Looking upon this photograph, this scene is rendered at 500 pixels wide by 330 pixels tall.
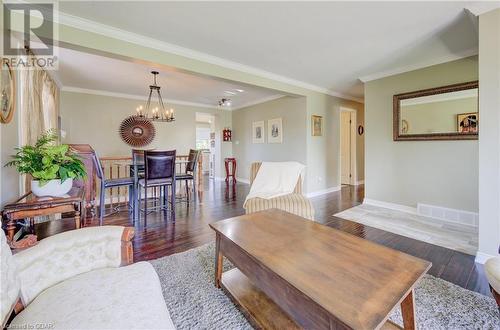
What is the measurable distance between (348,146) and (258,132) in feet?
8.41

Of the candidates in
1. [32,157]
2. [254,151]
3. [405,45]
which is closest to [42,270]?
[32,157]

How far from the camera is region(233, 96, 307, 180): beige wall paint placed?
4.95 meters

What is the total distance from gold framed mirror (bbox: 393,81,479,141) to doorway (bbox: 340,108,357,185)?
87.6 inches

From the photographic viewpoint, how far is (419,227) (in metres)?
2.98

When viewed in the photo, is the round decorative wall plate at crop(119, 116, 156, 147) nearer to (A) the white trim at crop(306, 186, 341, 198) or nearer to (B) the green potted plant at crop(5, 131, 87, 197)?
(B) the green potted plant at crop(5, 131, 87, 197)

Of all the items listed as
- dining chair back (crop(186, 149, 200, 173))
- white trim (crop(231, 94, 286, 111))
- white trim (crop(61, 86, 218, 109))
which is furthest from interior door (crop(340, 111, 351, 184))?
white trim (crop(61, 86, 218, 109))

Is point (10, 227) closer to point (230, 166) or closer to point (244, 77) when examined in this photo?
point (244, 77)

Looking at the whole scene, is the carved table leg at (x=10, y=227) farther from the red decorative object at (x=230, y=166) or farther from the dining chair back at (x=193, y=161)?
the red decorative object at (x=230, y=166)

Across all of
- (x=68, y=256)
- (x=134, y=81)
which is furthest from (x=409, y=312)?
(x=134, y=81)

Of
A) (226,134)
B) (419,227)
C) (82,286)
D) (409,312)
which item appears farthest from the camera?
(226,134)

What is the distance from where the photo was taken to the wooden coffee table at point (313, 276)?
0.86 meters

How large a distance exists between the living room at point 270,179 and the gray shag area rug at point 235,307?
0.04 feet

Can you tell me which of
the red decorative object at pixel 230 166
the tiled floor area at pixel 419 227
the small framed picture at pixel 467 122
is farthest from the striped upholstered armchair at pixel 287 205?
the red decorative object at pixel 230 166

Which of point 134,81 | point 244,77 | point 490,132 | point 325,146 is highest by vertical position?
point 134,81
